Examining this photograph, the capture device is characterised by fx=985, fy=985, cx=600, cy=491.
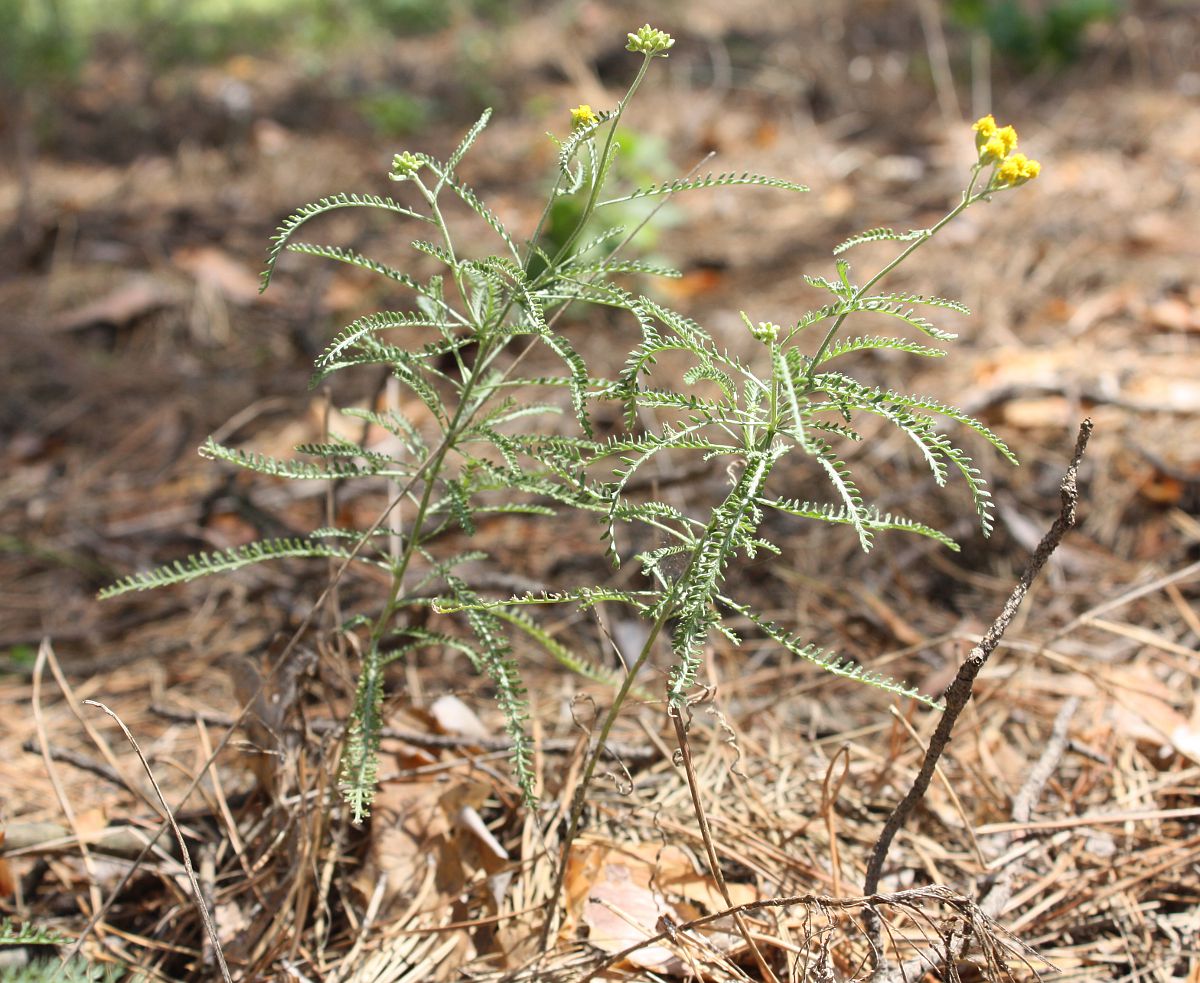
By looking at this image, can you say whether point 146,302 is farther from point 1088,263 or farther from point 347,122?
point 1088,263

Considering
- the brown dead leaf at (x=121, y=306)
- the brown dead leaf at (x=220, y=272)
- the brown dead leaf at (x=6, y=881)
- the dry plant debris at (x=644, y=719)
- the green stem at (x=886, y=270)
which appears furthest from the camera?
the brown dead leaf at (x=220, y=272)

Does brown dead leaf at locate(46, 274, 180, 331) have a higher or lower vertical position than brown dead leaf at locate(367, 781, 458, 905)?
lower

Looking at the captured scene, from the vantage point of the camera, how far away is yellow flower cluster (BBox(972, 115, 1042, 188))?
116cm

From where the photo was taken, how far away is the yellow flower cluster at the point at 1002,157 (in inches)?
45.8

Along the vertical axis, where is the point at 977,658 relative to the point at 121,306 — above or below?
above

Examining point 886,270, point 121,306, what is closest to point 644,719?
point 886,270

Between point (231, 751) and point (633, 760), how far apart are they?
0.80 metres

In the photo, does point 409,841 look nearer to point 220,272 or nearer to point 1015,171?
point 1015,171

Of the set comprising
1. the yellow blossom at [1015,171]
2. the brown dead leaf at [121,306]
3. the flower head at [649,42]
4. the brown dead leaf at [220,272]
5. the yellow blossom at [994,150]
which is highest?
the flower head at [649,42]

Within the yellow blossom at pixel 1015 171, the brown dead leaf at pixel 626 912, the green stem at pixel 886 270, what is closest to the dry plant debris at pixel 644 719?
the brown dead leaf at pixel 626 912

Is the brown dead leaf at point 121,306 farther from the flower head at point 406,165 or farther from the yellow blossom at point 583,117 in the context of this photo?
the yellow blossom at point 583,117

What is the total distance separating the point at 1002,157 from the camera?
3.87 ft

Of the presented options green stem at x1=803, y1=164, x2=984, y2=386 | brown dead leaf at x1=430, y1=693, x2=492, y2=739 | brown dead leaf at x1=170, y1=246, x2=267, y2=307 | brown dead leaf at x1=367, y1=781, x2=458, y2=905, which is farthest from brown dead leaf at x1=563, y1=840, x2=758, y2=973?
brown dead leaf at x1=170, y1=246, x2=267, y2=307

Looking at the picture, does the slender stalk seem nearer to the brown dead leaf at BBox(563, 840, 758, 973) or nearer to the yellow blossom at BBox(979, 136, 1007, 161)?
the brown dead leaf at BBox(563, 840, 758, 973)
